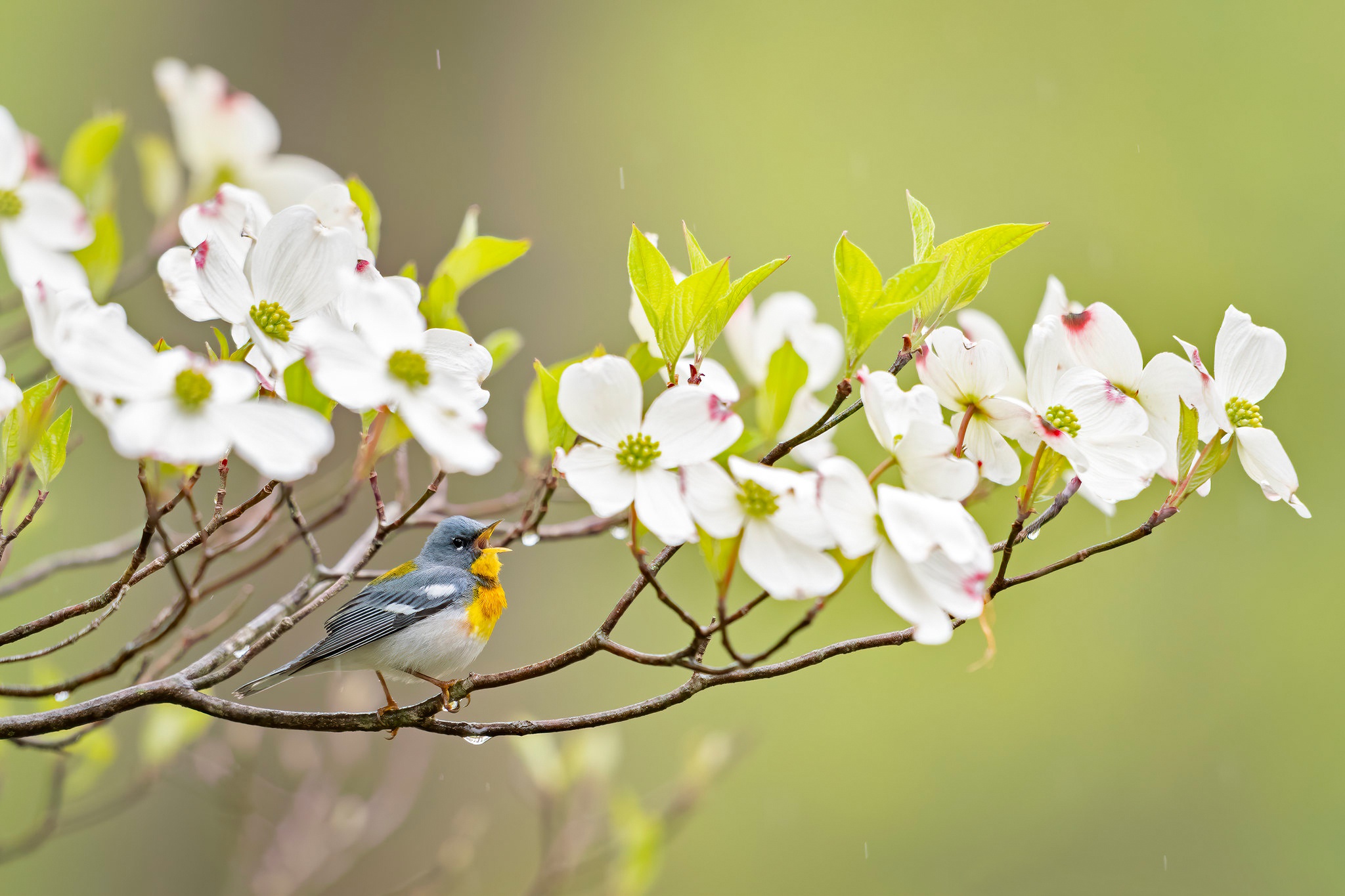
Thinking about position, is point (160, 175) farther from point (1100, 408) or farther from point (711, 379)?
point (1100, 408)

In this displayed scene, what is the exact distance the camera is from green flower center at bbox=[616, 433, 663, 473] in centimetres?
34

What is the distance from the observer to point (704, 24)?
2.95 meters

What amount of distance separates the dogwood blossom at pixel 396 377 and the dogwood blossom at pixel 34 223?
0.19 meters

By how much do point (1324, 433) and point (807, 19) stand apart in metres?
1.90

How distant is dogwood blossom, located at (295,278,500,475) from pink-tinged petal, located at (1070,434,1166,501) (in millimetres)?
234

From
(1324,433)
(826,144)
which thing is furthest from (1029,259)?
(1324,433)

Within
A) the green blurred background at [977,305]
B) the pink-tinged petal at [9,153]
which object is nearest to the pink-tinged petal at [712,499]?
the pink-tinged petal at [9,153]

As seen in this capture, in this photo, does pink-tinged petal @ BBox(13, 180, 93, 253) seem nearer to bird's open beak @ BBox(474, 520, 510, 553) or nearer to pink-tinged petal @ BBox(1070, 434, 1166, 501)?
bird's open beak @ BBox(474, 520, 510, 553)

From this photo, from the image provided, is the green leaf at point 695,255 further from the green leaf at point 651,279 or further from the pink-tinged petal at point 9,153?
the pink-tinged petal at point 9,153

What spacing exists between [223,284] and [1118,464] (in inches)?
14.3

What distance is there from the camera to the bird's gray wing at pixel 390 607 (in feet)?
2.07

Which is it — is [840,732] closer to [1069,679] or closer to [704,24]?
[1069,679]

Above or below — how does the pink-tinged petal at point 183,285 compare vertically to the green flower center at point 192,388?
below

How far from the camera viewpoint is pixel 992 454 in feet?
1.36
